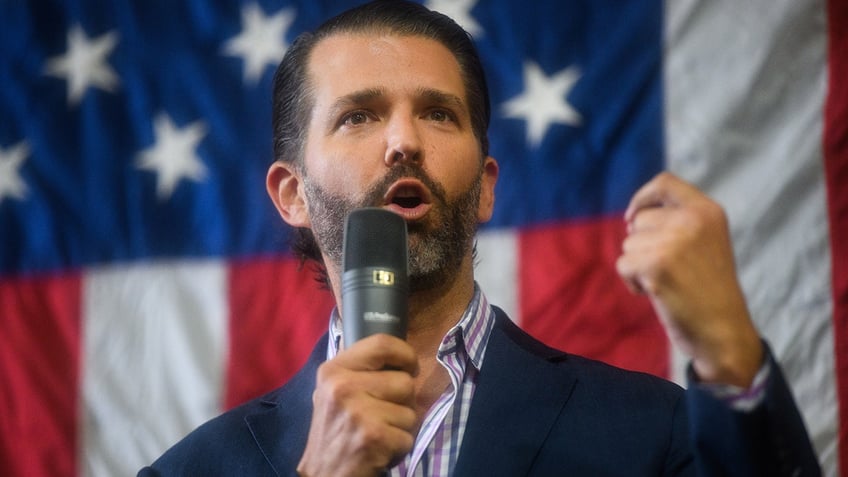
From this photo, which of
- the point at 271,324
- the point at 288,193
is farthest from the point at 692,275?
the point at 271,324

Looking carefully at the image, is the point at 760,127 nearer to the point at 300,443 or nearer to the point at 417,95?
the point at 417,95

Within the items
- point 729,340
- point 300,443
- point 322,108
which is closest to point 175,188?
point 322,108

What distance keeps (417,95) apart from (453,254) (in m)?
0.22

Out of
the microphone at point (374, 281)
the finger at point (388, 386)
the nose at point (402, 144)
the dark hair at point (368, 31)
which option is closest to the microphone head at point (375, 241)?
the microphone at point (374, 281)

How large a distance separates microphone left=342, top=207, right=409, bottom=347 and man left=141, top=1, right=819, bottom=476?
0.03 metres

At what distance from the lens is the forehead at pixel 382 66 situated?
4.55 feet

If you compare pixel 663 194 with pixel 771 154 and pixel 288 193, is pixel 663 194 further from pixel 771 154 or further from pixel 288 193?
pixel 771 154

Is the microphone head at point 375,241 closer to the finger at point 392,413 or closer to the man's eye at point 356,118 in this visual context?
the finger at point 392,413

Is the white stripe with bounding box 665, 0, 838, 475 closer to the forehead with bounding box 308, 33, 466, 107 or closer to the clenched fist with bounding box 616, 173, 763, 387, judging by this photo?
the forehead with bounding box 308, 33, 466, 107

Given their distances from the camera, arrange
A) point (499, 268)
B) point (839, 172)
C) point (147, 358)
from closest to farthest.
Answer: point (839, 172), point (499, 268), point (147, 358)

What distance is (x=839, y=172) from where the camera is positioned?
1817mm

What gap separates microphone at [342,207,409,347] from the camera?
94cm

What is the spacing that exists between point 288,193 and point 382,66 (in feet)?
0.90

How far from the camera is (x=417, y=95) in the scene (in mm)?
1368
